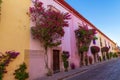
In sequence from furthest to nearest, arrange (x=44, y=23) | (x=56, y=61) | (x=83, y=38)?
(x=83, y=38)
(x=56, y=61)
(x=44, y=23)

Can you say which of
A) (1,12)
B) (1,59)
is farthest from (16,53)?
(1,12)

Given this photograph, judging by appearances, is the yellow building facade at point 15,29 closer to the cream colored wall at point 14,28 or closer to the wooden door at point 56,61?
the cream colored wall at point 14,28

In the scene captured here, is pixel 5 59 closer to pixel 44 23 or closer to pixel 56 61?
pixel 44 23

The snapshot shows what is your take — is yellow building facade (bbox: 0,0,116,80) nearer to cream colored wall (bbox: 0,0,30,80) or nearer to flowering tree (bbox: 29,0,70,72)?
cream colored wall (bbox: 0,0,30,80)

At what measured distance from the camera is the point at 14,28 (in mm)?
9367

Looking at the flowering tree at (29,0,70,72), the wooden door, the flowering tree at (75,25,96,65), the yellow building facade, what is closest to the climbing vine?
the yellow building facade

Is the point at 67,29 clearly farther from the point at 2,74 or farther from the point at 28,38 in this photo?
the point at 2,74

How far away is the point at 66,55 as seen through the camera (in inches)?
592

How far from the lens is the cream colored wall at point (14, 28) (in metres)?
8.61

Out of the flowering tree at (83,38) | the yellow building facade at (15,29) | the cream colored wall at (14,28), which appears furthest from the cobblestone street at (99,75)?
the flowering tree at (83,38)

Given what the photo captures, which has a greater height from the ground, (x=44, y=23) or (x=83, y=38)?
(x=44, y=23)

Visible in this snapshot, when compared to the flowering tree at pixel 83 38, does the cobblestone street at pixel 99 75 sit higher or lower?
lower

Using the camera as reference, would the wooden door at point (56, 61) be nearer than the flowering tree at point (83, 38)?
Yes

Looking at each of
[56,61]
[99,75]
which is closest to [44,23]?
[56,61]
